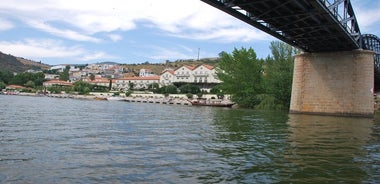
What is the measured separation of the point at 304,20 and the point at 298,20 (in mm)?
1630

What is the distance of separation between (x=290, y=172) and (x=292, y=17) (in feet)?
71.0

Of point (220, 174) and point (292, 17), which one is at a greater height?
point (292, 17)

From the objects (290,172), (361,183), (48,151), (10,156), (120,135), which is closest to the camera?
(361,183)

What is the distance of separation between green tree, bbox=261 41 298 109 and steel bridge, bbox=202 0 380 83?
13.3m

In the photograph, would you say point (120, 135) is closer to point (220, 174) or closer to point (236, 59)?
point (220, 174)

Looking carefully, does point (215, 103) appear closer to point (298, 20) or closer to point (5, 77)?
point (298, 20)

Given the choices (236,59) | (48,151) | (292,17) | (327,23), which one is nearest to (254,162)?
(48,151)

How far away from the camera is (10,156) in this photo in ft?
31.3

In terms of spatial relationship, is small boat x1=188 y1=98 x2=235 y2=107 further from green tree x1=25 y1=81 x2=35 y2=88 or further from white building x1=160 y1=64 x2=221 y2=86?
green tree x1=25 y1=81 x2=35 y2=88

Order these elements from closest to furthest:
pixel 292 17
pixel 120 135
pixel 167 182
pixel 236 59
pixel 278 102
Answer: pixel 167 182 < pixel 120 135 < pixel 292 17 < pixel 278 102 < pixel 236 59

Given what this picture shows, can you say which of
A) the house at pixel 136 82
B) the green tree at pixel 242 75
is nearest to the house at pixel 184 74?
the house at pixel 136 82

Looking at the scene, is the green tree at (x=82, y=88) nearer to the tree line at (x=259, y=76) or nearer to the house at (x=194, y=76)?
the house at (x=194, y=76)

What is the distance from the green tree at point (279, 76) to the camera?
5378 centimetres

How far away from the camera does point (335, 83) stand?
39531 mm
